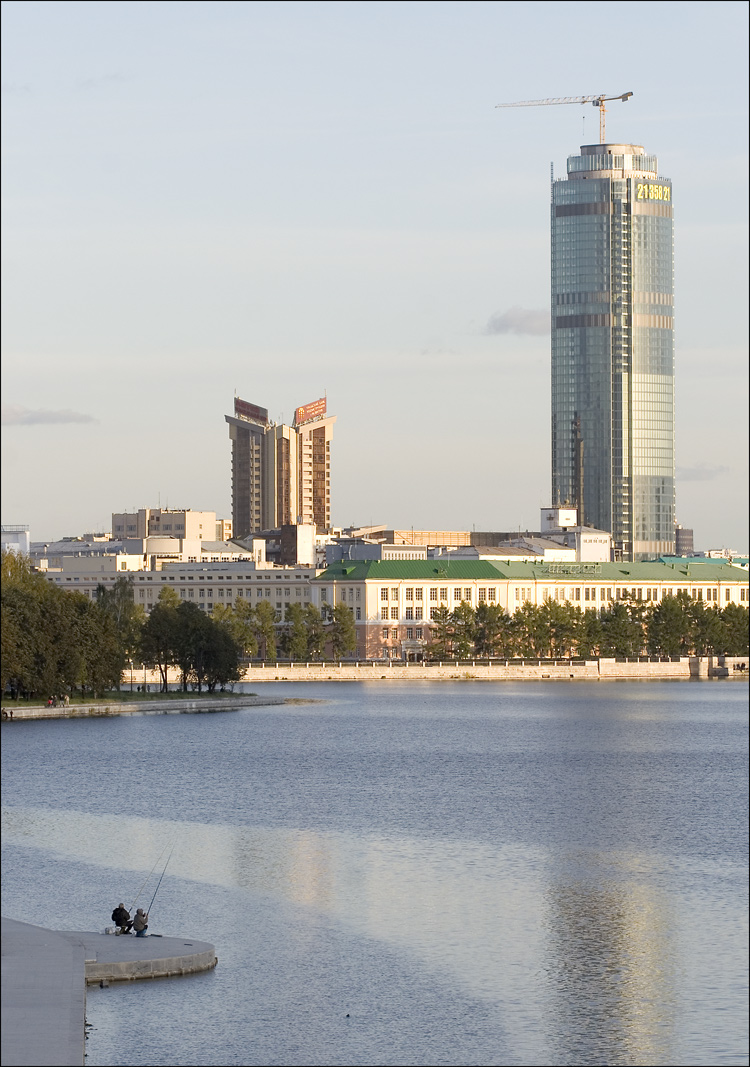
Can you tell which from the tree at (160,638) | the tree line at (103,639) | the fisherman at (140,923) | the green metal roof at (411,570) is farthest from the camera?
the green metal roof at (411,570)

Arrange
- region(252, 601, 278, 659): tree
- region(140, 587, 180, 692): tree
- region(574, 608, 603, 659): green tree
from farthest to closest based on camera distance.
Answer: region(574, 608, 603, 659): green tree
region(252, 601, 278, 659): tree
region(140, 587, 180, 692): tree

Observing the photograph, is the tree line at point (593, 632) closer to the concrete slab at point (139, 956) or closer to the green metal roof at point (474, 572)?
the green metal roof at point (474, 572)

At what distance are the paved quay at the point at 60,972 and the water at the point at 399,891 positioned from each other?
19.2 inches

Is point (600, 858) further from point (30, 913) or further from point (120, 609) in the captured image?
point (120, 609)

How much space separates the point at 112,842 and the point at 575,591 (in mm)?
148240

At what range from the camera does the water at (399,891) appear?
30.1 m

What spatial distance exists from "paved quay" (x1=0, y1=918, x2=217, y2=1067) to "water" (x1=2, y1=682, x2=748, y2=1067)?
1.60 ft

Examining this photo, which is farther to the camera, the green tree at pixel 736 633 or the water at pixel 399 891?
the green tree at pixel 736 633

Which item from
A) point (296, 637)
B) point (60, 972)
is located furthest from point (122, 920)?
point (296, 637)

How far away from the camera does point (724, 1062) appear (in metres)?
28.9

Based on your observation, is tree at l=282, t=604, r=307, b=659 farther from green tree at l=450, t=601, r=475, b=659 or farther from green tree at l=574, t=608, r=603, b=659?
green tree at l=574, t=608, r=603, b=659

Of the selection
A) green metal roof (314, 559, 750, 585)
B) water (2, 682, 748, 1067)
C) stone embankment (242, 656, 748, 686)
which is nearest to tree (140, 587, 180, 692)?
water (2, 682, 748, 1067)

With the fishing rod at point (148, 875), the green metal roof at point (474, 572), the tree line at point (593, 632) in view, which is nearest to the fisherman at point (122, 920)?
the fishing rod at point (148, 875)

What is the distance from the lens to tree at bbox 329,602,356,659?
172 meters
